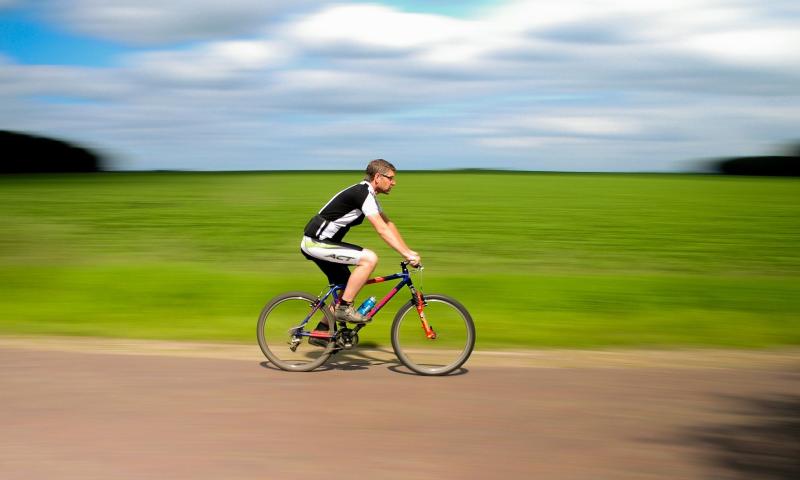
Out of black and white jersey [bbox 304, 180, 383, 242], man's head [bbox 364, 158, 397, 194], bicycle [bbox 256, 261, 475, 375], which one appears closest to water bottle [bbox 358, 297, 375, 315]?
bicycle [bbox 256, 261, 475, 375]

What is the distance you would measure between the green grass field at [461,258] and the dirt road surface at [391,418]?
2.12 m

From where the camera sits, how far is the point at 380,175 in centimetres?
818

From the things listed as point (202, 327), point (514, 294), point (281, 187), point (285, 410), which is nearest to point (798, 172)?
point (281, 187)

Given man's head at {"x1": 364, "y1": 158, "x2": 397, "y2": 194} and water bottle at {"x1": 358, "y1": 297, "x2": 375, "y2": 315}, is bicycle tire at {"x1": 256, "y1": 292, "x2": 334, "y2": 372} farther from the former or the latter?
man's head at {"x1": 364, "y1": 158, "x2": 397, "y2": 194}

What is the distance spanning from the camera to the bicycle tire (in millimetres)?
8383

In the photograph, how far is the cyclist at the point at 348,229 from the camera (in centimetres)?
811

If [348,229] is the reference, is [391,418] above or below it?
below

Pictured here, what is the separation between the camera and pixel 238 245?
797 inches

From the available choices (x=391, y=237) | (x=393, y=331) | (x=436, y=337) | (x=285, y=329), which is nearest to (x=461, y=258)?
(x=285, y=329)

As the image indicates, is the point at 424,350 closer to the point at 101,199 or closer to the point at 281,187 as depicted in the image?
the point at 101,199

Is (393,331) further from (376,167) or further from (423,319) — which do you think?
(376,167)

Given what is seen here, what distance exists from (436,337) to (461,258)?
1038cm

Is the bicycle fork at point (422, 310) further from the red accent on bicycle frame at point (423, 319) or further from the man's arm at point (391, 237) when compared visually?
the man's arm at point (391, 237)

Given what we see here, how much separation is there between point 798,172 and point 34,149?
4066 centimetres
